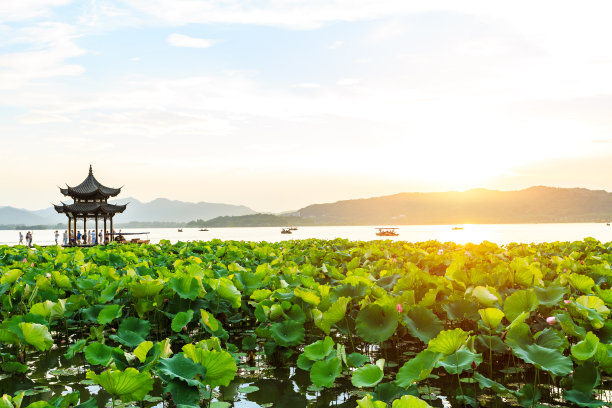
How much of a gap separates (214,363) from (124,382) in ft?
1.69

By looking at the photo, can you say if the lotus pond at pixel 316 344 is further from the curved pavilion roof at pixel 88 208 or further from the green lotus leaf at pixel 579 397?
the curved pavilion roof at pixel 88 208

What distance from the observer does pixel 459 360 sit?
3.12 meters

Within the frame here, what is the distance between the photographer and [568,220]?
569 feet

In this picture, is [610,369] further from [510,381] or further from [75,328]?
[75,328]

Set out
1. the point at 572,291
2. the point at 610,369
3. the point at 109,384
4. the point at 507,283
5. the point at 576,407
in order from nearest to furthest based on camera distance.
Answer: the point at 109,384
the point at 610,369
the point at 576,407
the point at 572,291
the point at 507,283

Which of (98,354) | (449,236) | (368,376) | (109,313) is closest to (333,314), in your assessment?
(368,376)

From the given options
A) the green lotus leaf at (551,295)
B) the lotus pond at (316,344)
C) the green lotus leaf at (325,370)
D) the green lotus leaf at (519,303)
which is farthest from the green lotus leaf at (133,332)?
the green lotus leaf at (551,295)

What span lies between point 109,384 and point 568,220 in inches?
7752

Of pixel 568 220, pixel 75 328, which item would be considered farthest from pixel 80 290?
pixel 568 220

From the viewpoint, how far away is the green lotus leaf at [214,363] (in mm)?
2854

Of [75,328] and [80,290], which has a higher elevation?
[80,290]

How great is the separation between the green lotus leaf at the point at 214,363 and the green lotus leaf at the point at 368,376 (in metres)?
0.80

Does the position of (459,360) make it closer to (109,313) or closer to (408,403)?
(408,403)

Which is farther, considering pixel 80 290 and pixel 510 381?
pixel 80 290
